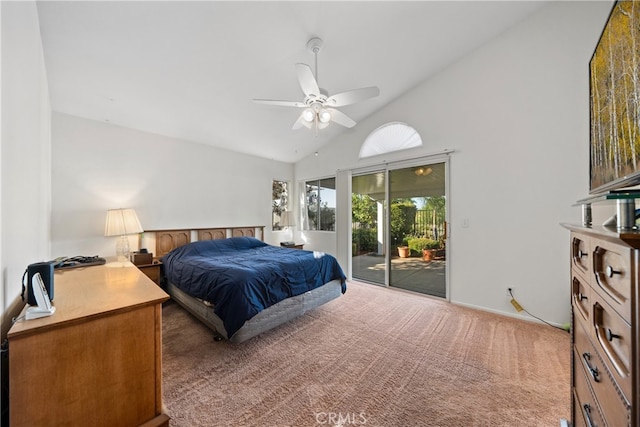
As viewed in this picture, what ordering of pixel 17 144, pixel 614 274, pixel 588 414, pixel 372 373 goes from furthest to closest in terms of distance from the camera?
pixel 372 373
pixel 17 144
pixel 588 414
pixel 614 274

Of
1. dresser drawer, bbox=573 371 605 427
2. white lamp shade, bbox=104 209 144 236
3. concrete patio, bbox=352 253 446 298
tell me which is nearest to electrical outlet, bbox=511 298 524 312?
concrete patio, bbox=352 253 446 298

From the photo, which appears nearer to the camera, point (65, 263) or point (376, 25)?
point (65, 263)

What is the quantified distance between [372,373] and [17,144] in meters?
2.62

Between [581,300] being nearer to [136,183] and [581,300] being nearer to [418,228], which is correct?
[418,228]

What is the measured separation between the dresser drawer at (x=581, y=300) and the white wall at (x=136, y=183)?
447 centimetres

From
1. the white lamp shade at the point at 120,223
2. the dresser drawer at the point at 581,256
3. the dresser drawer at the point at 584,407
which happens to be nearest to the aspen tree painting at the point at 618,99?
the dresser drawer at the point at 581,256

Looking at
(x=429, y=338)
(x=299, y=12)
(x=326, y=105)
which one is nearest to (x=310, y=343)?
(x=429, y=338)

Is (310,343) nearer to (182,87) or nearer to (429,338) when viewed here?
(429,338)

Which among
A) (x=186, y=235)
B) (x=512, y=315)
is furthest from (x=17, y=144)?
(x=512, y=315)

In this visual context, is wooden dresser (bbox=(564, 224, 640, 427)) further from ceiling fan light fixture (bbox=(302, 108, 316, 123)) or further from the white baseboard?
ceiling fan light fixture (bbox=(302, 108, 316, 123))

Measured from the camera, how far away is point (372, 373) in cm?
184

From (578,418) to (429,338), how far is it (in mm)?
1278

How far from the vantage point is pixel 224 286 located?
7.20 ft

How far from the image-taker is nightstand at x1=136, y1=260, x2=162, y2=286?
10.2 ft
